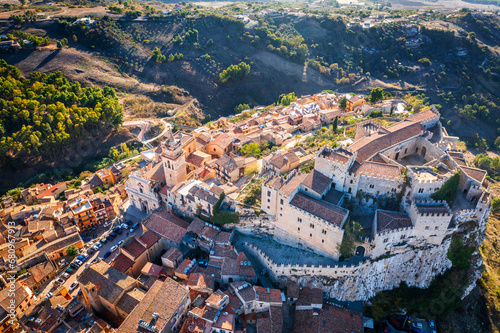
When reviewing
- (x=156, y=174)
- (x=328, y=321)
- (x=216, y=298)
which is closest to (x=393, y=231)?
(x=328, y=321)

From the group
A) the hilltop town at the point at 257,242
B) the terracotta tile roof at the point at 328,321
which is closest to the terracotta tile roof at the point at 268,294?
the hilltop town at the point at 257,242

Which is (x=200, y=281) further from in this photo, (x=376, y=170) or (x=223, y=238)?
(x=376, y=170)

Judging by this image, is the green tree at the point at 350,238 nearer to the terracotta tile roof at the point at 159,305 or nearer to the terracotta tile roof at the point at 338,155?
the terracotta tile roof at the point at 338,155

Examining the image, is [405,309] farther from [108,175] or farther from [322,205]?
[108,175]

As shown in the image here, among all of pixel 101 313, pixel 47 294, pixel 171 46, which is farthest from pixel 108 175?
pixel 171 46

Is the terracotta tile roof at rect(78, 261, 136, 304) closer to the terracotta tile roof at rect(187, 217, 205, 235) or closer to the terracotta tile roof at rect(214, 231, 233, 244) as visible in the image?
the terracotta tile roof at rect(187, 217, 205, 235)

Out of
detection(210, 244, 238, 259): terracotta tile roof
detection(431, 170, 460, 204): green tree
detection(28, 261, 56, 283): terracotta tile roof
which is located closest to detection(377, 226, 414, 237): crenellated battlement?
detection(431, 170, 460, 204): green tree
